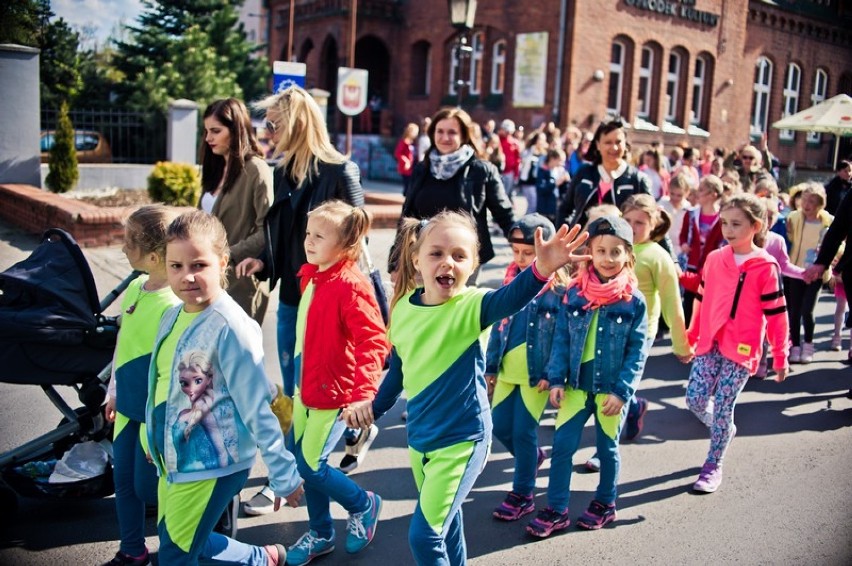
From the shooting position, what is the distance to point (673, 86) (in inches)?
1102

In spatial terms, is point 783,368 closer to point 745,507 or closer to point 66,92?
point 745,507

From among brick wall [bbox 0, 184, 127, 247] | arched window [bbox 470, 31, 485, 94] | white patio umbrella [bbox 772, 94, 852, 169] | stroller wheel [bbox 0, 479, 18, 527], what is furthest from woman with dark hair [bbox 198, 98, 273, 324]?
arched window [bbox 470, 31, 485, 94]

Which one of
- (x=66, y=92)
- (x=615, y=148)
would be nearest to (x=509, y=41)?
(x=66, y=92)

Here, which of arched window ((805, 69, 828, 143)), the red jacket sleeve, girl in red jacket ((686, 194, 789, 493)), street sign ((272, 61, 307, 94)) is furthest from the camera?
arched window ((805, 69, 828, 143))

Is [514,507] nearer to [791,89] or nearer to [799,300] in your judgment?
[799,300]

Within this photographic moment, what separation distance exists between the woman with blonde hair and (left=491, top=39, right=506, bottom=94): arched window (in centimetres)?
2278

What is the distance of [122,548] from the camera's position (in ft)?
11.4

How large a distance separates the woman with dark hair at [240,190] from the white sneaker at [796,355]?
5.36 meters

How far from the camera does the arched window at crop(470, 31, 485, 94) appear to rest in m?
27.1

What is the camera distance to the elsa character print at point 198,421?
294 centimetres

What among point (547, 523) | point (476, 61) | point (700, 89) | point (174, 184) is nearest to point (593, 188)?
point (547, 523)

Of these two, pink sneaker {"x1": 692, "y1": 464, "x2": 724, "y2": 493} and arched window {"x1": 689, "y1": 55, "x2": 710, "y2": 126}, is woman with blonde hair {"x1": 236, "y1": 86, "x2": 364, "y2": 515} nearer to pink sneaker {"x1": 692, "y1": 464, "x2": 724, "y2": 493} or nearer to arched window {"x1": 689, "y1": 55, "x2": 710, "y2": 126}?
pink sneaker {"x1": 692, "y1": 464, "x2": 724, "y2": 493}

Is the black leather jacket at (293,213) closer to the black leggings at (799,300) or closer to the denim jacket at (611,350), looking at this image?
the denim jacket at (611,350)

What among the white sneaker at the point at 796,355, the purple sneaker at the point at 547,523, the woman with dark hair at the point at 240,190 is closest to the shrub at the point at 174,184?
the woman with dark hair at the point at 240,190
